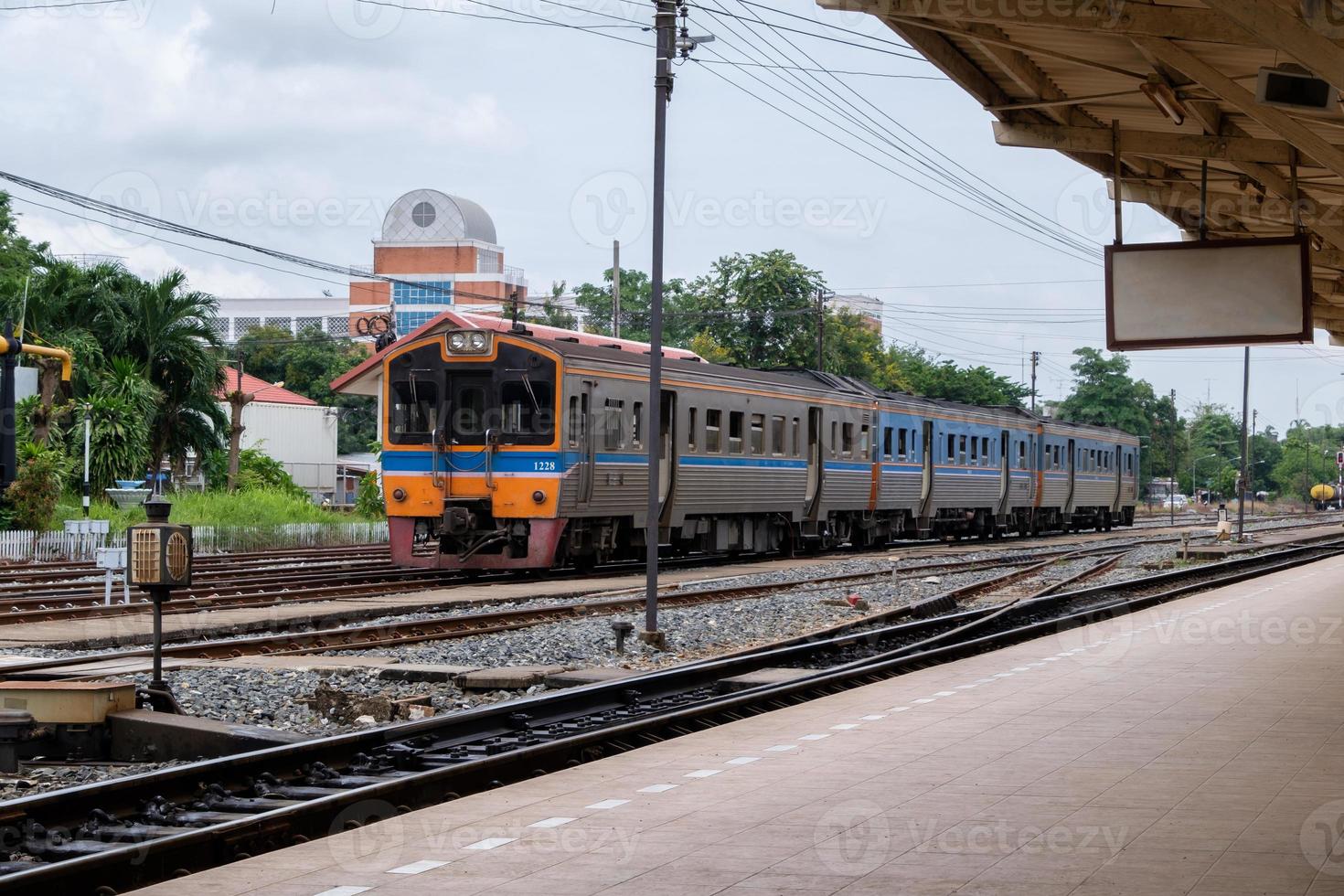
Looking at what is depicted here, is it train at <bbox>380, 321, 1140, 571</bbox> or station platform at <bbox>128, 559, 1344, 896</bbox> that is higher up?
train at <bbox>380, 321, 1140, 571</bbox>

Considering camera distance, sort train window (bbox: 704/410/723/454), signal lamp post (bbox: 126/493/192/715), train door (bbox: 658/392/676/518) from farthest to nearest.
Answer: train window (bbox: 704/410/723/454) < train door (bbox: 658/392/676/518) < signal lamp post (bbox: 126/493/192/715)

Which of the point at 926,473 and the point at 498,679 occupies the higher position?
the point at 926,473

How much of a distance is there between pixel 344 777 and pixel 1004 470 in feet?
117

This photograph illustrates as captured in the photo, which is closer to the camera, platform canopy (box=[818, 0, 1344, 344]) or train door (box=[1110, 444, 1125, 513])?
platform canopy (box=[818, 0, 1344, 344])

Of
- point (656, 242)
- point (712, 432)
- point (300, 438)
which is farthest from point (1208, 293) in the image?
point (300, 438)

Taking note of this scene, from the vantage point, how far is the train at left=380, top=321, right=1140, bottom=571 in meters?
21.7

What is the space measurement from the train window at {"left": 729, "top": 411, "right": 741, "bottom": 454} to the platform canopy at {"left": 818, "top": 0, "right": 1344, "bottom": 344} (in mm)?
10853

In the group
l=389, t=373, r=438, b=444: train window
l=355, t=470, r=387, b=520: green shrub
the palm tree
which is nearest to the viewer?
l=389, t=373, r=438, b=444: train window

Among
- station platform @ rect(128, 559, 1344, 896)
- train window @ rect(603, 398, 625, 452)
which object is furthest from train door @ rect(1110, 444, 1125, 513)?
station platform @ rect(128, 559, 1344, 896)

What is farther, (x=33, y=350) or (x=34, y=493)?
(x=34, y=493)

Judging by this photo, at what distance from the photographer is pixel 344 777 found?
8.09m

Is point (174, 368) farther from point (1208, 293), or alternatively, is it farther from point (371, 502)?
point (1208, 293)

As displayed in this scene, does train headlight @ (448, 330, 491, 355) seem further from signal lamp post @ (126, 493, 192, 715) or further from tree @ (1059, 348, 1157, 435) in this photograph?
tree @ (1059, 348, 1157, 435)

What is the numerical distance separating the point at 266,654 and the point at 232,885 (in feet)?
26.3
